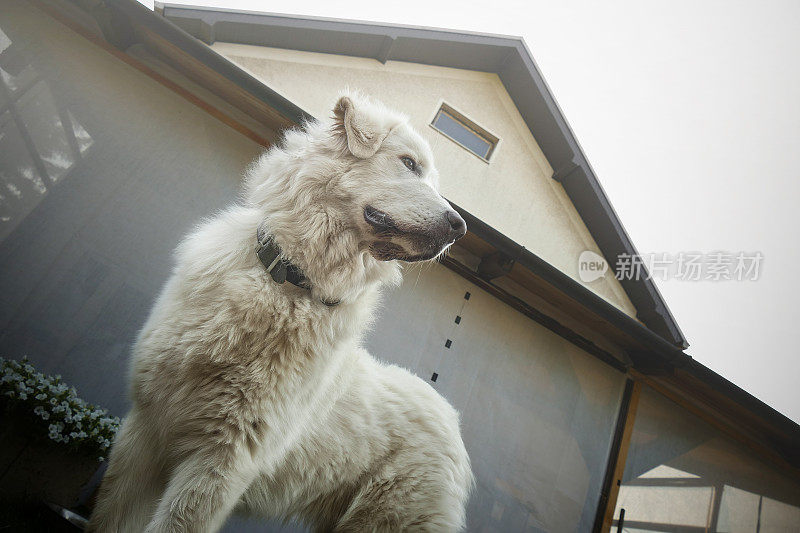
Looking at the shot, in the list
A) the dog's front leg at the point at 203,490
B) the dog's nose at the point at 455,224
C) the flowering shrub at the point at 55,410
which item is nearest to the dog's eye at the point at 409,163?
the dog's nose at the point at 455,224

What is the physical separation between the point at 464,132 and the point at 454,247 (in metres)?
2.58

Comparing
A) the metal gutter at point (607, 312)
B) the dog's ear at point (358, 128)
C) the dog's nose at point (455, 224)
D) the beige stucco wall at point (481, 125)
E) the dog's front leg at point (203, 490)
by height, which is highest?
the beige stucco wall at point (481, 125)

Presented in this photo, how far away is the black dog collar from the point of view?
1737mm

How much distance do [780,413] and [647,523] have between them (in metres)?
2.18

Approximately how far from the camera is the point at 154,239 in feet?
10.7

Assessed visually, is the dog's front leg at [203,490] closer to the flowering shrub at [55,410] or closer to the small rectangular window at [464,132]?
the flowering shrub at [55,410]

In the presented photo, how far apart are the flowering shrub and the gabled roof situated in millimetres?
4379

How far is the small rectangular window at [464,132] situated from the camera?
5.72 m

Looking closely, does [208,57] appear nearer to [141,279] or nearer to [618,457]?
[141,279]

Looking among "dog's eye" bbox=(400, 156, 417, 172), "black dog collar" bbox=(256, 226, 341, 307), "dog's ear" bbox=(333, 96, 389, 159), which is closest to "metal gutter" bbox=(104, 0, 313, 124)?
"dog's ear" bbox=(333, 96, 389, 159)

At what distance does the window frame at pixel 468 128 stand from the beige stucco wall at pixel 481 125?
0.19 feet

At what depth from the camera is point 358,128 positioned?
193 cm

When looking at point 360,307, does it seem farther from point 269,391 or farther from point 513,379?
point 513,379

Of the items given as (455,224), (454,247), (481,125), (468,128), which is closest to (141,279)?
(455,224)
